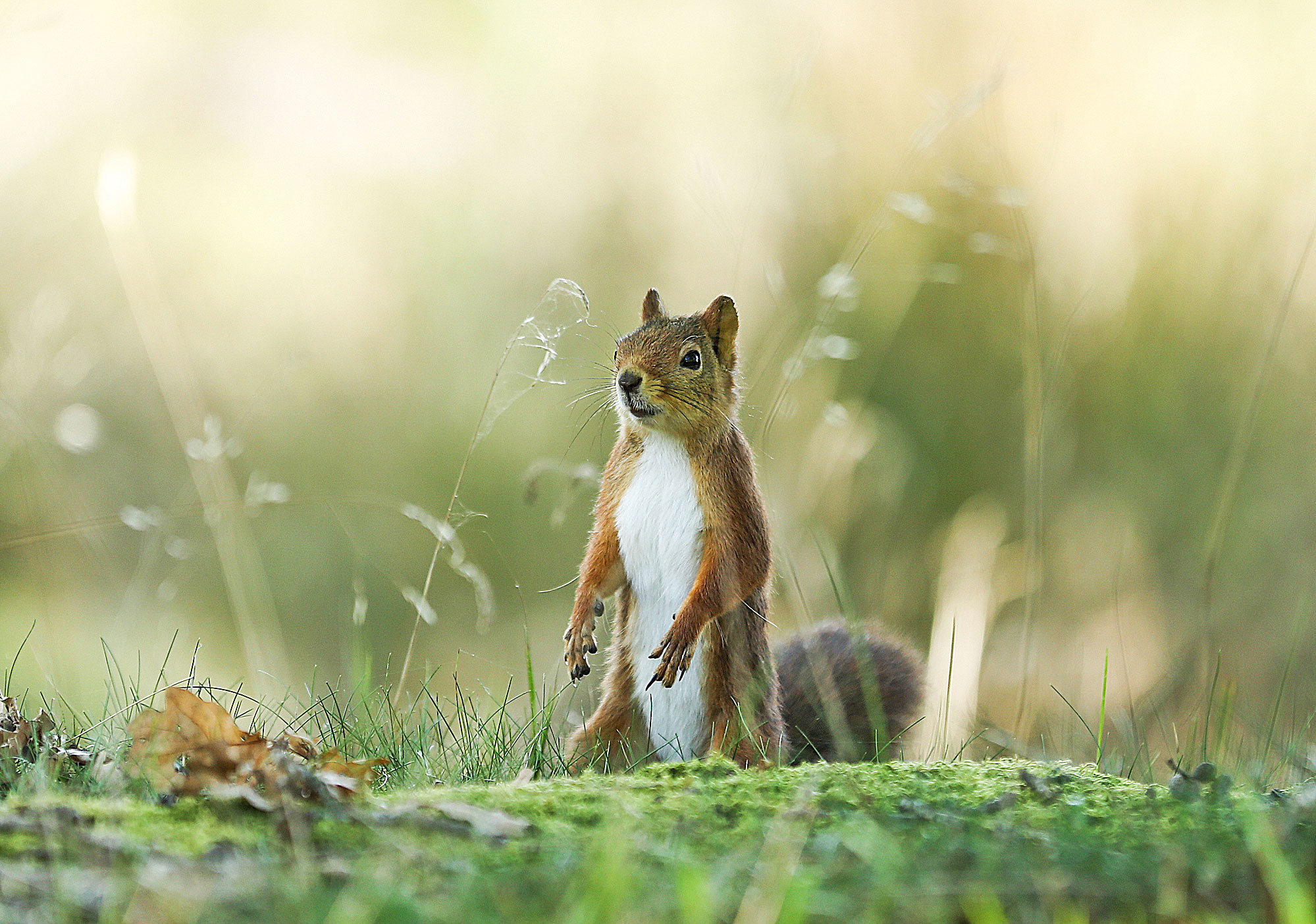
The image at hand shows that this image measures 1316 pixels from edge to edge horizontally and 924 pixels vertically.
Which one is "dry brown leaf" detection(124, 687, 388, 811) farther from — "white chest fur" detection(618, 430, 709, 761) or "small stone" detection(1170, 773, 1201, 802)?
"small stone" detection(1170, 773, 1201, 802)

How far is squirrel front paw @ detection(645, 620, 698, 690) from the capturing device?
234 centimetres

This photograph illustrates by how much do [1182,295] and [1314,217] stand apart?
2495 mm

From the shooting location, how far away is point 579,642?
2578 millimetres

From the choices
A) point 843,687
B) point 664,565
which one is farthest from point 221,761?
point 843,687

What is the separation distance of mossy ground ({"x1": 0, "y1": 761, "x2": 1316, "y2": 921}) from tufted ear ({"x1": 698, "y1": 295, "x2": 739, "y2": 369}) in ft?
4.23

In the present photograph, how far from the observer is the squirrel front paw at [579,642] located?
254 cm

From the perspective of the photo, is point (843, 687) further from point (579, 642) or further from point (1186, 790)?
point (1186, 790)

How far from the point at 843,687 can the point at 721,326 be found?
101 centimetres

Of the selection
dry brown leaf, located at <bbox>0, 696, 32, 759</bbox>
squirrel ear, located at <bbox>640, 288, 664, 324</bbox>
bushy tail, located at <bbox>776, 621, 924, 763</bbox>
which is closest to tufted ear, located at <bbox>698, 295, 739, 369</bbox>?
squirrel ear, located at <bbox>640, 288, 664, 324</bbox>

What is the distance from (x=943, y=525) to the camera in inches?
198

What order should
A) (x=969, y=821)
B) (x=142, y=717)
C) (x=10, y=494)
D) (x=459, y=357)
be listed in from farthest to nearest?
(x=459, y=357) < (x=10, y=494) < (x=142, y=717) < (x=969, y=821)

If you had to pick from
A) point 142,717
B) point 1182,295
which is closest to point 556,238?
point 1182,295

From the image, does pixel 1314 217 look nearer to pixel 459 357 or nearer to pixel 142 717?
pixel 142 717

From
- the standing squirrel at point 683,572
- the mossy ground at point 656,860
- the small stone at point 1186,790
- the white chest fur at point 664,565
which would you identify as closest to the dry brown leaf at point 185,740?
the mossy ground at point 656,860
